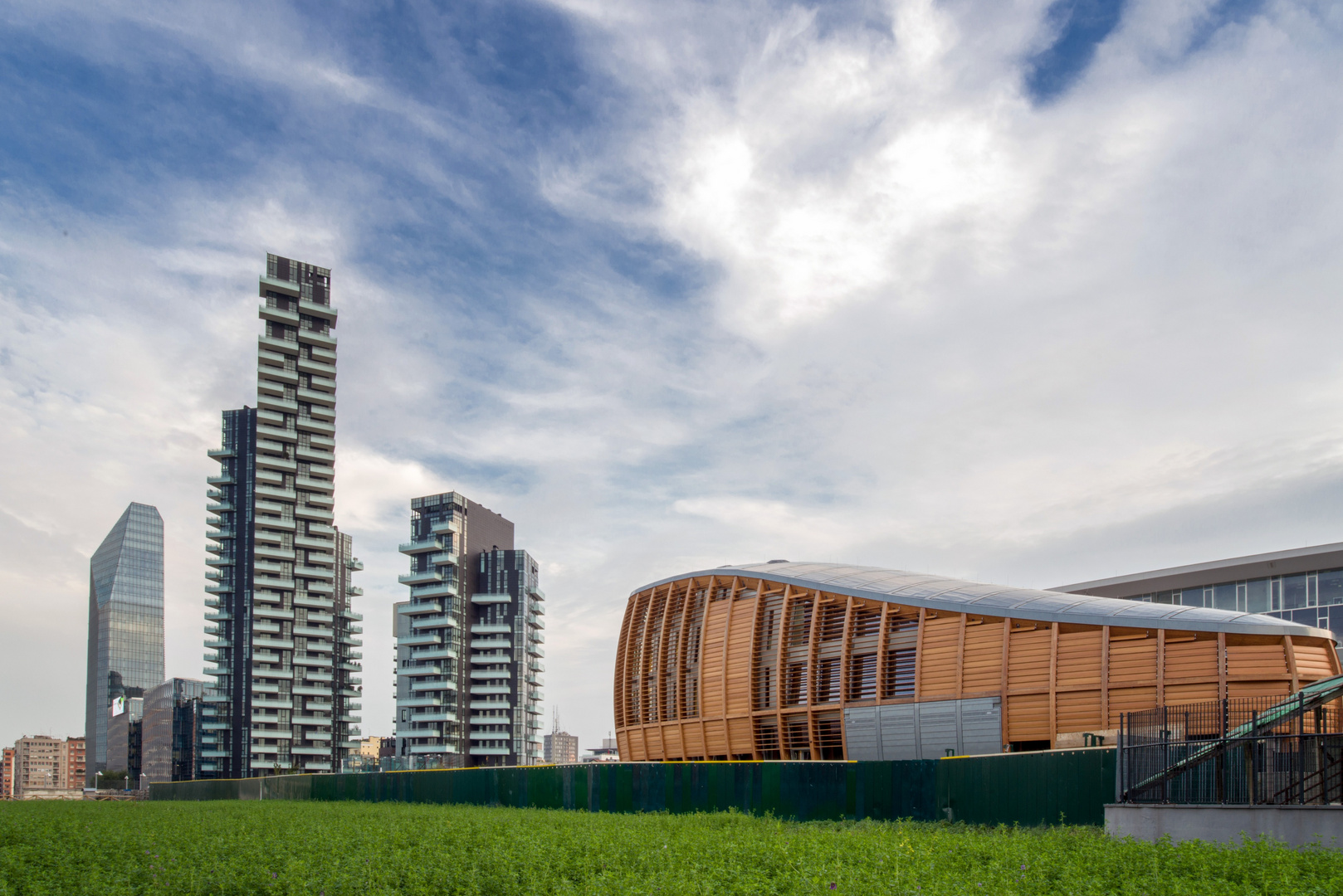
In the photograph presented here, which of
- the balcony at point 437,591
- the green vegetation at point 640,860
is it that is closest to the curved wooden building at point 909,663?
the green vegetation at point 640,860

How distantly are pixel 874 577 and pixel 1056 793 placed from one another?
2033 cm

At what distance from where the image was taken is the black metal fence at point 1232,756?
56.6 feet

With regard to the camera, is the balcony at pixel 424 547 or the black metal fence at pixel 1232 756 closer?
the black metal fence at pixel 1232 756

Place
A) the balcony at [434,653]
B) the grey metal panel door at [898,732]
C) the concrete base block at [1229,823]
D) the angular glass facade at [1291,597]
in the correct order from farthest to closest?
1. the balcony at [434,653]
2. the angular glass facade at [1291,597]
3. the grey metal panel door at [898,732]
4. the concrete base block at [1229,823]

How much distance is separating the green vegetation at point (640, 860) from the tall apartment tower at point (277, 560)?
85795mm

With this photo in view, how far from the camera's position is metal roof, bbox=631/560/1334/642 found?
30.7 meters

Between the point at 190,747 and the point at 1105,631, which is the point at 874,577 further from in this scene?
the point at 190,747

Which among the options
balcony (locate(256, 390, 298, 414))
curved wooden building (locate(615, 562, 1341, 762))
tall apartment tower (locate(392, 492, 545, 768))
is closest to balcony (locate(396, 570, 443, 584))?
tall apartment tower (locate(392, 492, 545, 768))

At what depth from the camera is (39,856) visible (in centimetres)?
2164

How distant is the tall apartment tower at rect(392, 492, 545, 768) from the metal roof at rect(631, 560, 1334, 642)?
75257mm

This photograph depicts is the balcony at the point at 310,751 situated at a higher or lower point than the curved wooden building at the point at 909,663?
lower

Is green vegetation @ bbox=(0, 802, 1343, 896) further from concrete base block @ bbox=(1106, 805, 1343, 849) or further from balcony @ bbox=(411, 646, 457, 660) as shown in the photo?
balcony @ bbox=(411, 646, 457, 660)

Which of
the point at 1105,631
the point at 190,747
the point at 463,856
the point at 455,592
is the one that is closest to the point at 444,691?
the point at 455,592

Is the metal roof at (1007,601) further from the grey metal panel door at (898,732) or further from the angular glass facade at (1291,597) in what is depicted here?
the angular glass facade at (1291,597)
